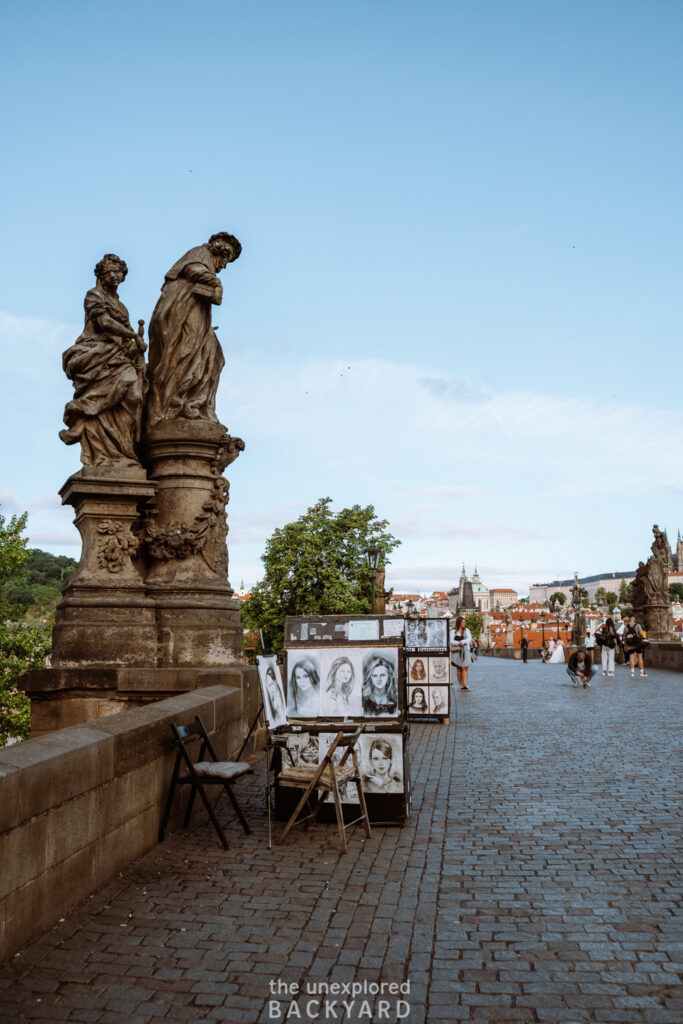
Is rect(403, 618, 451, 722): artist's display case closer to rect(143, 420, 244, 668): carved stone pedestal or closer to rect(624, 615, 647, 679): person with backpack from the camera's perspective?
rect(143, 420, 244, 668): carved stone pedestal

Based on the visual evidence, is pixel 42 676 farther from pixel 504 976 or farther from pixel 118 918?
pixel 504 976

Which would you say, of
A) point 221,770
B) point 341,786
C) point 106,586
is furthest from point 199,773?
point 106,586

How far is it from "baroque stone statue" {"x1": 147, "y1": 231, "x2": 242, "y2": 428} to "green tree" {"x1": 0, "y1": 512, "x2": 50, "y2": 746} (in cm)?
1712

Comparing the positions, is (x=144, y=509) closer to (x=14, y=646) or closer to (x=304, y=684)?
(x=304, y=684)

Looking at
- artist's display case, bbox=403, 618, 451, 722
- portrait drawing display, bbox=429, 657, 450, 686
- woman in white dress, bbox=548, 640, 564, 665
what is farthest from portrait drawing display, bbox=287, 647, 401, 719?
woman in white dress, bbox=548, 640, 564, 665

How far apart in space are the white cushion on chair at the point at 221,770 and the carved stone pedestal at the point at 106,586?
8.40 ft

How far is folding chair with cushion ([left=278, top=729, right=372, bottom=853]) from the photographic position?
640 cm

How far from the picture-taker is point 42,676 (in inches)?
334

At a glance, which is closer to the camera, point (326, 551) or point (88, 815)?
point (88, 815)

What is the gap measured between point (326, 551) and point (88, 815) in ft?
126

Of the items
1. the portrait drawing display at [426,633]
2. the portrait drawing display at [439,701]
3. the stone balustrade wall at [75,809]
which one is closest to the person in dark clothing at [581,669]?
the portrait drawing display at [426,633]

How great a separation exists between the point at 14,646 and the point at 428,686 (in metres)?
17.8

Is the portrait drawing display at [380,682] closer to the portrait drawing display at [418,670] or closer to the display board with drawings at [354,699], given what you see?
the display board with drawings at [354,699]

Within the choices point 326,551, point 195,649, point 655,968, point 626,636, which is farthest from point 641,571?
point 655,968
